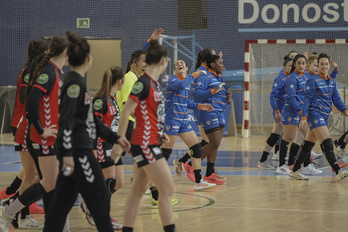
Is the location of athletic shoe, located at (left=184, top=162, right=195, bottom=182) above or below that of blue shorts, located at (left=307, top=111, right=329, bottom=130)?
below

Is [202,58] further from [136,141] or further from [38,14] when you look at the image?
[38,14]

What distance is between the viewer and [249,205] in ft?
22.9

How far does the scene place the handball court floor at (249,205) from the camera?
5.86 meters

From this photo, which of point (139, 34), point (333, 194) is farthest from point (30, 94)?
point (139, 34)

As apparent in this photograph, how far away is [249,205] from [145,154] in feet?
8.87

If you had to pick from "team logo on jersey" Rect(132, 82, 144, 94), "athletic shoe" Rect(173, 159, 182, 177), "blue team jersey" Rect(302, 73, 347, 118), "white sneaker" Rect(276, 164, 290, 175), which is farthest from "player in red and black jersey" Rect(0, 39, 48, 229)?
"white sneaker" Rect(276, 164, 290, 175)

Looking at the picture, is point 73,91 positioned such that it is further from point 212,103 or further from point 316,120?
point 316,120

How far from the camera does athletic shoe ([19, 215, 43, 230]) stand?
5820mm

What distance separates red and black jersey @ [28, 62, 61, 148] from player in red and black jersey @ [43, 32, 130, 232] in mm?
840

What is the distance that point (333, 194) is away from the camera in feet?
25.4

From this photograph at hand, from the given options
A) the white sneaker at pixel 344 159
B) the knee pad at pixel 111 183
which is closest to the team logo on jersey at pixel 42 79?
the knee pad at pixel 111 183

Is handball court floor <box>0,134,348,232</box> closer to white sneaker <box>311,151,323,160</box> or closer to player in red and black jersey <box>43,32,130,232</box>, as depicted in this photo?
white sneaker <box>311,151,323,160</box>

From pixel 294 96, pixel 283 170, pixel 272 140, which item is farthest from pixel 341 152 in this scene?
pixel 294 96

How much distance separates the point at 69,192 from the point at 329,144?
5.45 metres
